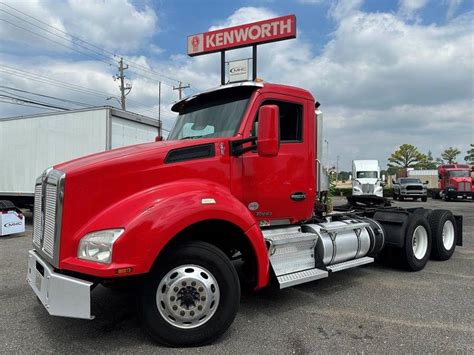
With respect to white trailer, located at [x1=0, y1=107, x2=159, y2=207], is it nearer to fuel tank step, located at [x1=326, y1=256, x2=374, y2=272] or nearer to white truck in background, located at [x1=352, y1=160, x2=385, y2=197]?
fuel tank step, located at [x1=326, y1=256, x2=374, y2=272]

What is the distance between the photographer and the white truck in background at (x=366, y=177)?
26.7 metres

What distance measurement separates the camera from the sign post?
830cm

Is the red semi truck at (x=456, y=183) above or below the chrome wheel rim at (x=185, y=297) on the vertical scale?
above

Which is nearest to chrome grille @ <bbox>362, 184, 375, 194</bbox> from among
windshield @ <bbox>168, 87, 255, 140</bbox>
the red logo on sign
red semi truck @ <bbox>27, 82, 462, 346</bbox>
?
the red logo on sign

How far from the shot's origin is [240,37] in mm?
8320

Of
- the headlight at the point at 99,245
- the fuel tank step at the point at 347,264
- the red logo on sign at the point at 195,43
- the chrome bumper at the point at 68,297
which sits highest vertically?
the red logo on sign at the point at 195,43

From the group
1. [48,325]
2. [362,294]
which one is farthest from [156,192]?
[362,294]

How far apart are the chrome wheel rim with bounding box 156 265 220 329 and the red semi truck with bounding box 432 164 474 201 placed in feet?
103

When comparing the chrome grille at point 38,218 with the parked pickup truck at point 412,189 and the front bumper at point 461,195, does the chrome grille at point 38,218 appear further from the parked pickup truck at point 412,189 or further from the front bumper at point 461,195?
the front bumper at point 461,195

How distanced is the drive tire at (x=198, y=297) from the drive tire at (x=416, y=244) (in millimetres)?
3819

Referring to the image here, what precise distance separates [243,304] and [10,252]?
5698mm

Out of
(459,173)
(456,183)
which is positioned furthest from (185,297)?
(459,173)

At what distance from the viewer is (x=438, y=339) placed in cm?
371

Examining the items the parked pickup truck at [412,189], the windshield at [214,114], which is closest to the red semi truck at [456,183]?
the parked pickup truck at [412,189]
